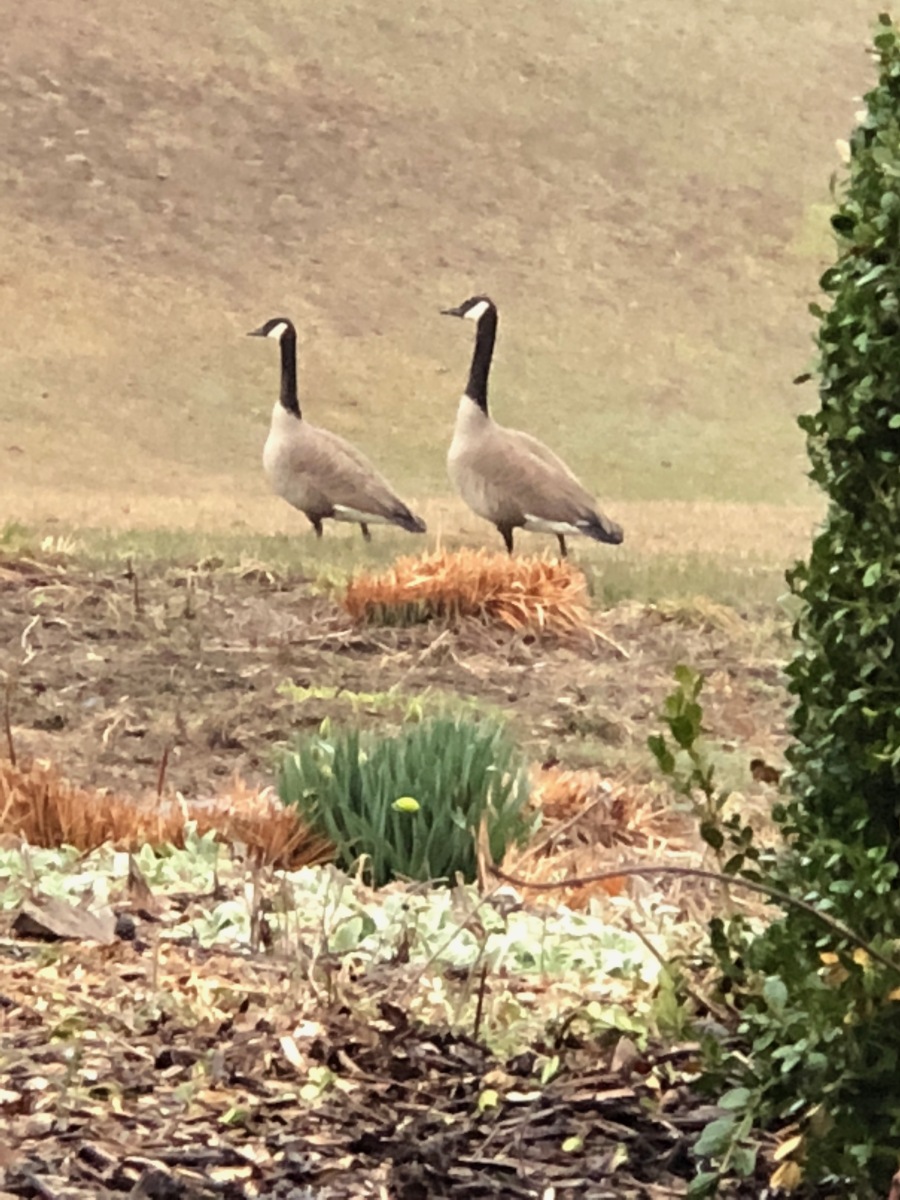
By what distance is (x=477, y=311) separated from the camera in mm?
3816

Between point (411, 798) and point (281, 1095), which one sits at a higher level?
point (411, 798)

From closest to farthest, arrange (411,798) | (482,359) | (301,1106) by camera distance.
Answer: (301,1106) < (411,798) < (482,359)

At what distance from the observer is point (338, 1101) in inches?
66.6

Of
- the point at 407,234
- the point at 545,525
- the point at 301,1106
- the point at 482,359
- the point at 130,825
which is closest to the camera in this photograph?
the point at 301,1106

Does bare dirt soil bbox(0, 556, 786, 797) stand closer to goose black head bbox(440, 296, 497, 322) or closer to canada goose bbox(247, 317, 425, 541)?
canada goose bbox(247, 317, 425, 541)

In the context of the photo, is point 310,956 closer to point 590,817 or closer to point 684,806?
point 684,806

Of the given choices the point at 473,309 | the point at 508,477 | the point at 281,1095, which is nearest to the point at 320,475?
the point at 508,477

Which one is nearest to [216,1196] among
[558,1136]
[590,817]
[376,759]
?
[558,1136]

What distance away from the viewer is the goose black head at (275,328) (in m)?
3.85

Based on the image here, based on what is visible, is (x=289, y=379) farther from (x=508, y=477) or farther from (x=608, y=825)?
(x=608, y=825)

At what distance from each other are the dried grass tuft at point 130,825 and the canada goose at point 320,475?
2.92 ft

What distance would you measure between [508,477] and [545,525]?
137 millimetres

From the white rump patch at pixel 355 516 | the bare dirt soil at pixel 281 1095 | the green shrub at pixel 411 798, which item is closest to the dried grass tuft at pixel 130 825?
the green shrub at pixel 411 798

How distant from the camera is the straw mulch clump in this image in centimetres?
365
